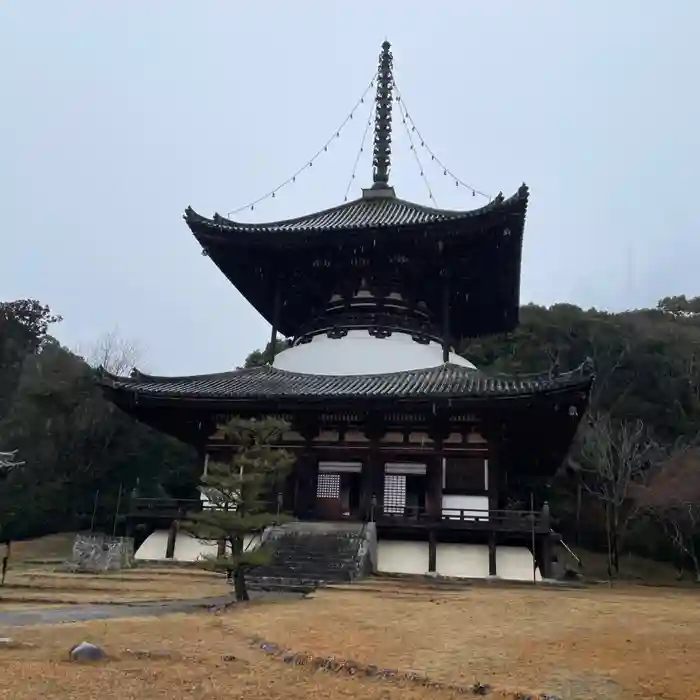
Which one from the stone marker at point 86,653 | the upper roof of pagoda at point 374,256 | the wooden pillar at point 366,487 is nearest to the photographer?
the stone marker at point 86,653

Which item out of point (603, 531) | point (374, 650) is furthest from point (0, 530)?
point (374, 650)

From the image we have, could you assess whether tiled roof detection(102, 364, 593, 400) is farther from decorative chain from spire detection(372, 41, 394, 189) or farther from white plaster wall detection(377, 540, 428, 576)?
decorative chain from spire detection(372, 41, 394, 189)

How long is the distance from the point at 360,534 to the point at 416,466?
11.1ft

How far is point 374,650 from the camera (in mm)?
7758

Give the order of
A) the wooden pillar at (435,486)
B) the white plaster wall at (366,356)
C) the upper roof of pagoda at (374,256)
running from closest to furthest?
the wooden pillar at (435,486), the upper roof of pagoda at (374,256), the white plaster wall at (366,356)

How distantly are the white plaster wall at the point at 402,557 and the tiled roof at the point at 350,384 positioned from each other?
4.04 meters

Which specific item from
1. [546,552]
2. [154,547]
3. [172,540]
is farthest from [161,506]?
[546,552]

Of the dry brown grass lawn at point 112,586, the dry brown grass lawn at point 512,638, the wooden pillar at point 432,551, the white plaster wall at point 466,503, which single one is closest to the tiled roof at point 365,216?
the white plaster wall at point 466,503

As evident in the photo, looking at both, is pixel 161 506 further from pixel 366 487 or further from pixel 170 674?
pixel 170 674

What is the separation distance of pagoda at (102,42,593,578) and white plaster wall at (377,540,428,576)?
0.04m

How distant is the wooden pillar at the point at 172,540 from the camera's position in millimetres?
20047

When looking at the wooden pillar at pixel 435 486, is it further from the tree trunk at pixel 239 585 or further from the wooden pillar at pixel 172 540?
the tree trunk at pixel 239 585

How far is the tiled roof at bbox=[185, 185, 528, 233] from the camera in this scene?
71.0 ft

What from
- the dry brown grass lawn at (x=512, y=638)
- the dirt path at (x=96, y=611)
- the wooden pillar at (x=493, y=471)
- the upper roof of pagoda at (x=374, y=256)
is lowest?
the dirt path at (x=96, y=611)
